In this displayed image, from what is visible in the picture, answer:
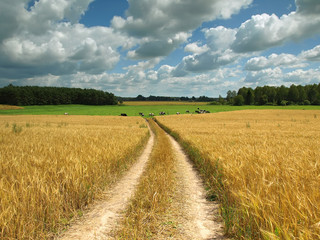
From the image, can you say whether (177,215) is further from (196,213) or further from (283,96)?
(283,96)

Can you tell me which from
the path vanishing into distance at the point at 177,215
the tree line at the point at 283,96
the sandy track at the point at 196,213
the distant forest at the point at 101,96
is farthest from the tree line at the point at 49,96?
the sandy track at the point at 196,213

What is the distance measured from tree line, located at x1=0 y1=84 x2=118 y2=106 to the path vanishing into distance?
13536 centimetres

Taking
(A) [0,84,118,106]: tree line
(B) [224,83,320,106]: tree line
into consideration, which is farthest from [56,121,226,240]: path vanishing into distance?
(A) [0,84,118,106]: tree line

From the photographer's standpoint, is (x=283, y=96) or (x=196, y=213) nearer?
(x=196, y=213)

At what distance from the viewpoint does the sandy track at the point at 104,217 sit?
11.5 ft

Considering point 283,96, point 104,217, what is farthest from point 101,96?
point 104,217

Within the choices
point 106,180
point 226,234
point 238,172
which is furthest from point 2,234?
point 238,172

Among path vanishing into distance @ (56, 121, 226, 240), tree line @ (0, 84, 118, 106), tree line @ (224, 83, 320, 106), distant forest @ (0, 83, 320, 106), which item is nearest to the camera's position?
path vanishing into distance @ (56, 121, 226, 240)

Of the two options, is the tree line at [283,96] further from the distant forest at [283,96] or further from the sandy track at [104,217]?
the sandy track at [104,217]

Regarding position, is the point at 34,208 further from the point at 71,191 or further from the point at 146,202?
the point at 146,202

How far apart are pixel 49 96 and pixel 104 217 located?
140 m

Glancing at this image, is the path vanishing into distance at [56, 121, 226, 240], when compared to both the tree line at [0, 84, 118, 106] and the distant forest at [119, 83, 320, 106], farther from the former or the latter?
the tree line at [0, 84, 118, 106]

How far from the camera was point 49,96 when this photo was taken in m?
121

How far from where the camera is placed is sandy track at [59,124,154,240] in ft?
11.5
